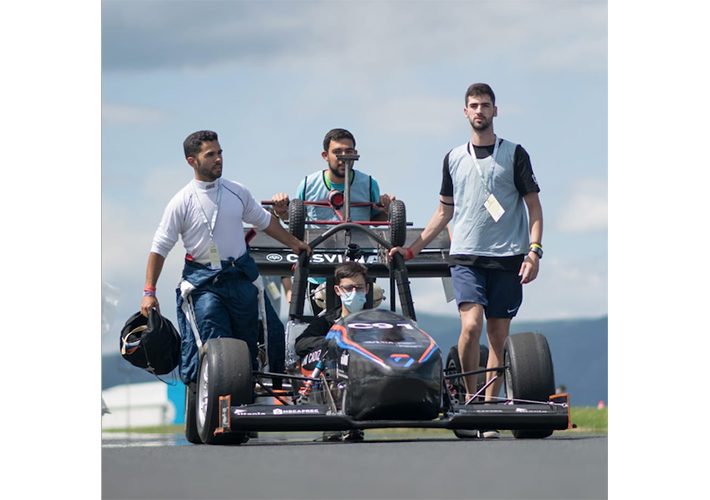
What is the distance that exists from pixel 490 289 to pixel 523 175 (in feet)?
2.95

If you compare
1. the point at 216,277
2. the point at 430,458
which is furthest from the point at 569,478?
the point at 216,277

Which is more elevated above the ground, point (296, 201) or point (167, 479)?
point (296, 201)

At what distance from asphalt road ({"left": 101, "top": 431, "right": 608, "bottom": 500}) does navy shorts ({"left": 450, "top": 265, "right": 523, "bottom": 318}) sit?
183cm

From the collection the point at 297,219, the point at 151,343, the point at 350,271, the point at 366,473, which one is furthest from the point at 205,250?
the point at 366,473

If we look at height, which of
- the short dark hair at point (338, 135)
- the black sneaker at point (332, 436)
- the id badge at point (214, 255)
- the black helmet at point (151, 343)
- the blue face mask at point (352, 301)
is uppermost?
the short dark hair at point (338, 135)

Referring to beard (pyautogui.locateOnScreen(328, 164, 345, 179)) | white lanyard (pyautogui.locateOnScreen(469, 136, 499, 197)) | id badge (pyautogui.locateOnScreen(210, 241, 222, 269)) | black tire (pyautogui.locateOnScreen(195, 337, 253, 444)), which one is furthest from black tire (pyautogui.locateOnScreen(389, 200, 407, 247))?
black tire (pyautogui.locateOnScreen(195, 337, 253, 444))

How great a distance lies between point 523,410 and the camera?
7.48 metres

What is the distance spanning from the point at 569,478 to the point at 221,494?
65.5 inches

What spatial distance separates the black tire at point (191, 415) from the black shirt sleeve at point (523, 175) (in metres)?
2.84

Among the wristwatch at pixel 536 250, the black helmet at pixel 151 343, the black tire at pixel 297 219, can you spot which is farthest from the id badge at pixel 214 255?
the wristwatch at pixel 536 250

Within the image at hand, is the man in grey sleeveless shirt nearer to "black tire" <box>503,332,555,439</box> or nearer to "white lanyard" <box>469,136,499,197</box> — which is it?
"white lanyard" <box>469,136,499,197</box>

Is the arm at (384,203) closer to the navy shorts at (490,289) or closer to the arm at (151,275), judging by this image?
the navy shorts at (490,289)

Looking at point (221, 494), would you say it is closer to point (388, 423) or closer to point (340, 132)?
point (388, 423)

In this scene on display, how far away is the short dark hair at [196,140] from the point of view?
822cm
